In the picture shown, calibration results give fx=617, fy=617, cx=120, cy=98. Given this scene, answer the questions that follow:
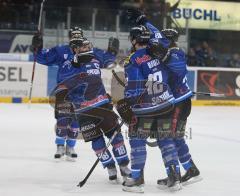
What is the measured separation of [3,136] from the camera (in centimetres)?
773

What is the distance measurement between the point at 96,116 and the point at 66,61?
1001mm

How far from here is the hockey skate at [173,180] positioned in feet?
15.7

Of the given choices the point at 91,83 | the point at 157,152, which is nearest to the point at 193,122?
the point at 157,152

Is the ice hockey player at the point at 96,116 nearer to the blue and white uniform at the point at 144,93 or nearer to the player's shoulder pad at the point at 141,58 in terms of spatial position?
the blue and white uniform at the point at 144,93

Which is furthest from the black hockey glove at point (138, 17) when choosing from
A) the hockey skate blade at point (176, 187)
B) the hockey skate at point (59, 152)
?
the hockey skate blade at point (176, 187)

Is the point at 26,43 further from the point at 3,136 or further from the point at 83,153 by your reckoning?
the point at 83,153

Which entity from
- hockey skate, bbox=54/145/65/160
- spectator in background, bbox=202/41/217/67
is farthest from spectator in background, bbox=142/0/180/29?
hockey skate, bbox=54/145/65/160

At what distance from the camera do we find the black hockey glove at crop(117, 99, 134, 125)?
4840 mm

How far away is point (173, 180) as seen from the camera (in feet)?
15.8

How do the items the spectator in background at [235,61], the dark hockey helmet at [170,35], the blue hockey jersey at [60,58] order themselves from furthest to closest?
the spectator in background at [235,61] < the blue hockey jersey at [60,58] < the dark hockey helmet at [170,35]

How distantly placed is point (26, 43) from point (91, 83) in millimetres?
8622

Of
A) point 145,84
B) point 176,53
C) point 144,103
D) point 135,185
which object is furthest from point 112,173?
point 176,53

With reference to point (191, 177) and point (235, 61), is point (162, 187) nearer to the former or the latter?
point (191, 177)

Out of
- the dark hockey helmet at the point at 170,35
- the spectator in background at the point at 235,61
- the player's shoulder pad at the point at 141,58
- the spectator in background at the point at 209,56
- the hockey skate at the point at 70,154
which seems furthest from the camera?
the spectator in background at the point at 235,61
